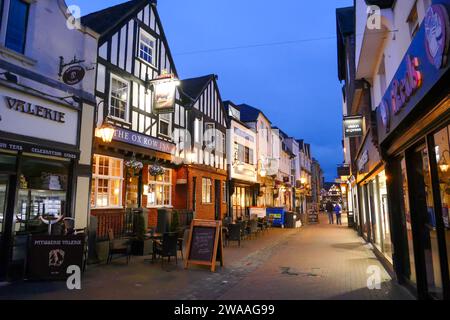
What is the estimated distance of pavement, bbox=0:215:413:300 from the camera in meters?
6.22

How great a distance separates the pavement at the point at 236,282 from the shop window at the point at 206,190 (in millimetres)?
7230

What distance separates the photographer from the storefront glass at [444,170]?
14.2 ft

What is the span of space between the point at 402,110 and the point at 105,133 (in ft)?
25.7

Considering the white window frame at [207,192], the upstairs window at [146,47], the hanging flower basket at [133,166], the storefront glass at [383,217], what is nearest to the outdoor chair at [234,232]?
the white window frame at [207,192]

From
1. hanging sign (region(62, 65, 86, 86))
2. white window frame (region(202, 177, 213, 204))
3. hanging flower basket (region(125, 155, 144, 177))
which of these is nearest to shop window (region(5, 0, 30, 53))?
hanging sign (region(62, 65, 86, 86))

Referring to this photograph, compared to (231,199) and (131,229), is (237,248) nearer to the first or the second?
(131,229)

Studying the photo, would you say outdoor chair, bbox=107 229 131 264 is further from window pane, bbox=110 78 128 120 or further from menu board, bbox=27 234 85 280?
window pane, bbox=110 78 128 120

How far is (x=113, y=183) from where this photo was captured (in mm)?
11766

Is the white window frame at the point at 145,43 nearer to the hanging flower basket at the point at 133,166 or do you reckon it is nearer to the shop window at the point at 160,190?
the hanging flower basket at the point at 133,166

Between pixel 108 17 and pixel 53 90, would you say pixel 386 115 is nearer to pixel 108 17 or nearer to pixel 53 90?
pixel 53 90

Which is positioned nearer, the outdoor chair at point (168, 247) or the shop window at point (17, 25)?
the shop window at point (17, 25)

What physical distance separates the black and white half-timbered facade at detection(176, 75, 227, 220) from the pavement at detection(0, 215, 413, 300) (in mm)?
6000

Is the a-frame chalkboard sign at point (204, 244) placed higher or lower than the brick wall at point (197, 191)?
lower
